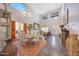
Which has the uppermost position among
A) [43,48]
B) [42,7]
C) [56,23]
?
[42,7]

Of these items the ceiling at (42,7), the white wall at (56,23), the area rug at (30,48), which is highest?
the ceiling at (42,7)

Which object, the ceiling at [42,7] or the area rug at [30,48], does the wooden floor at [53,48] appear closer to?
the area rug at [30,48]

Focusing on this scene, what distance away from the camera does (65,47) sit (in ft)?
6.83

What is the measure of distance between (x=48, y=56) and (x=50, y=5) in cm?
65

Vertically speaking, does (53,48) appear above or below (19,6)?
below

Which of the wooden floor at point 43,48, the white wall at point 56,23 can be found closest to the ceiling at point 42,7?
the white wall at point 56,23

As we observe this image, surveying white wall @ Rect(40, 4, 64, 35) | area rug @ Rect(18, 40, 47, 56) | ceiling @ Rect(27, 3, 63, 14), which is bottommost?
area rug @ Rect(18, 40, 47, 56)

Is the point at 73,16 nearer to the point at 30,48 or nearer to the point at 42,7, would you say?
the point at 42,7

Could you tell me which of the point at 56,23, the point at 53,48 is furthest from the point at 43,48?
the point at 56,23

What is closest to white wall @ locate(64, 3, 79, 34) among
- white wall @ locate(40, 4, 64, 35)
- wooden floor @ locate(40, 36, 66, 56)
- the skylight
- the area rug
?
white wall @ locate(40, 4, 64, 35)

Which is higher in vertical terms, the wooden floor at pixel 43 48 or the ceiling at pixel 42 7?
the ceiling at pixel 42 7

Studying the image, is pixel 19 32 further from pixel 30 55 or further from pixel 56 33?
pixel 56 33

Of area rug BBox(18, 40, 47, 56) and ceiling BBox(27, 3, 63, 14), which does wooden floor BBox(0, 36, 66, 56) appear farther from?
ceiling BBox(27, 3, 63, 14)

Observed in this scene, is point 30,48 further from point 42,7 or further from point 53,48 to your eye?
point 42,7
